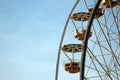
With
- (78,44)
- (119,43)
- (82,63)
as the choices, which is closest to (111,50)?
(119,43)

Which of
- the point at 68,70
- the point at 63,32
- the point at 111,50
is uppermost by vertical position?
the point at 63,32

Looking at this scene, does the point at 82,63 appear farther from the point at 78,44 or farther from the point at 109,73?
the point at 78,44

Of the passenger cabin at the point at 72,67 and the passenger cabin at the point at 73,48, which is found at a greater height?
the passenger cabin at the point at 73,48

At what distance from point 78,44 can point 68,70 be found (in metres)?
1.69

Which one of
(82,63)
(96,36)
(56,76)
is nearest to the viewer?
(82,63)

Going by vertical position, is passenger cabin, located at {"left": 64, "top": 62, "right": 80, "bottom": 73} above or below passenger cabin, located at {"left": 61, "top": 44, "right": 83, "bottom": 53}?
below

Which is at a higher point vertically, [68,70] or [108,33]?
[108,33]

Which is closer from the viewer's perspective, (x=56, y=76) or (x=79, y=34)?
(x=56, y=76)

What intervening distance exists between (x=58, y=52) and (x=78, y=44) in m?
1.84

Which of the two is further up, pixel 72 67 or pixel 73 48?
pixel 73 48

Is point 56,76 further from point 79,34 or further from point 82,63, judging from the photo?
point 82,63

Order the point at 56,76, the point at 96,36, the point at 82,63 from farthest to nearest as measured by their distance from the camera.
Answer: the point at 96,36 < the point at 56,76 < the point at 82,63

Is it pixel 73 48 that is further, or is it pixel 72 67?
pixel 73 48

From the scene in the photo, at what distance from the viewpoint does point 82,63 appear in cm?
1317
